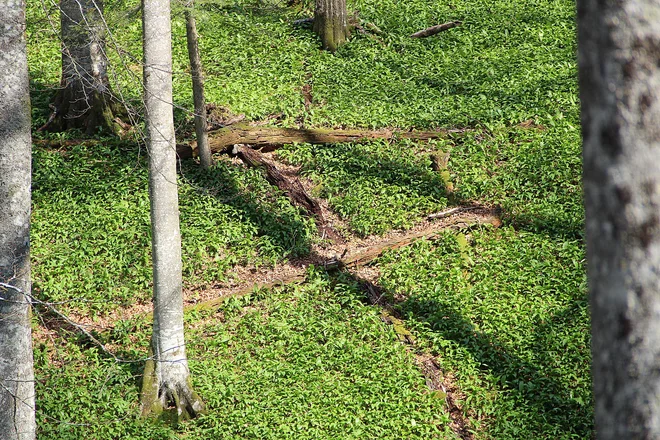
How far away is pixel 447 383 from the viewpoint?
310 inches

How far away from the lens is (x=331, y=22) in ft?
48.6

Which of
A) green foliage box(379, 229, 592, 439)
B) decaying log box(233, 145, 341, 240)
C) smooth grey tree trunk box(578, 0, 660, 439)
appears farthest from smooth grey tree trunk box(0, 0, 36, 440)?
decaying log box(233, 145, 341, 240)

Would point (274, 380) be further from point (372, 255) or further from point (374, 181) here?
point (374, 181)

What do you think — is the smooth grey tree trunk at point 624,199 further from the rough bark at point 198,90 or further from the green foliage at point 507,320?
the rough bark at point 198,90

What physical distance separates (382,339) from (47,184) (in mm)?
5846

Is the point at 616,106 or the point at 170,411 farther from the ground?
the point at 616,106

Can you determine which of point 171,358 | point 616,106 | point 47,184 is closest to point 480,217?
point 171,358

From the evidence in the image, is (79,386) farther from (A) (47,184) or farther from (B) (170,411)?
(A) (47,184)

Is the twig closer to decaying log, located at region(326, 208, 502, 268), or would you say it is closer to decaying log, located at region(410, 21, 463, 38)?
decaying log, located at region(326, 208, 502, 268)

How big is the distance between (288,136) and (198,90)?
186cm

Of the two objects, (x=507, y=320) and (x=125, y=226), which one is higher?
(x=125, y=226)

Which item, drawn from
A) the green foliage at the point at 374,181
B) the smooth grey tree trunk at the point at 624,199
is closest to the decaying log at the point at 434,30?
the green foliage at the point at 374,181

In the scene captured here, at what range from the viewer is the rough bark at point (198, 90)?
1023 centimetres

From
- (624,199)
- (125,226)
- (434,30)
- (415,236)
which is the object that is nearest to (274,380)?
(415,236)
